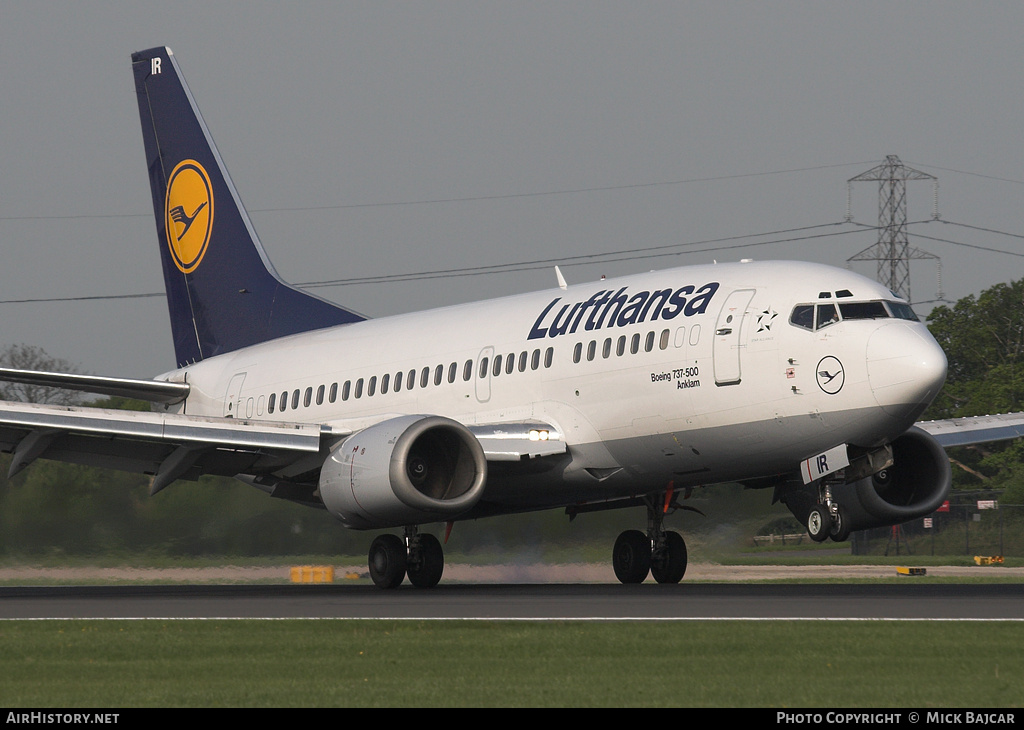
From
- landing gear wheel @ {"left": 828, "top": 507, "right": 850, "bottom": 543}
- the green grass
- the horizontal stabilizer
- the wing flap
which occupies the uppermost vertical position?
the horizontal stabilizer

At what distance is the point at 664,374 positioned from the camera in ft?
76.9

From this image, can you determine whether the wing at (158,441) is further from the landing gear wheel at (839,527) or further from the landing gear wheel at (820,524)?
the landing gear wheel at (839,527)

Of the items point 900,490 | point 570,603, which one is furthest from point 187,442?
point 900,490

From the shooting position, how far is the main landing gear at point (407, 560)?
86.0 ft

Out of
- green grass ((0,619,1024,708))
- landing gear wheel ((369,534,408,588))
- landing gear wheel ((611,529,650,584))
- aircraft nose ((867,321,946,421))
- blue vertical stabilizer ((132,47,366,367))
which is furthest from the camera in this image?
blue vertical stabilizer ((132,47,366,367))

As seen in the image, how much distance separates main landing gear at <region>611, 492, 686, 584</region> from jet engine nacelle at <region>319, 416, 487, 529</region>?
4.65 meters

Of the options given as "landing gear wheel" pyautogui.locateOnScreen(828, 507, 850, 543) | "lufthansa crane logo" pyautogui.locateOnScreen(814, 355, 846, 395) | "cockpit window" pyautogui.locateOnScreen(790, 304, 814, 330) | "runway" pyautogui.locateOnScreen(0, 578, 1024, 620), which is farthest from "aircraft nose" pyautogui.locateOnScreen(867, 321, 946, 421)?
"runway" pyautogui.locateOnScreen(0, 578, 1024, 620)

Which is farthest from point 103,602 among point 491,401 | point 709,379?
point 709,379

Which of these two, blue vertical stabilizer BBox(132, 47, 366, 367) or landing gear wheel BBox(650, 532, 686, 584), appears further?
blue vertical stabilizer BBox(132, 47, 366, 367)

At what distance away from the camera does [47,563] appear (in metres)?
30.2

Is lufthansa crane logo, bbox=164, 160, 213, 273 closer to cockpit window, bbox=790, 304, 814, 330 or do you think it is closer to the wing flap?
the wing flap

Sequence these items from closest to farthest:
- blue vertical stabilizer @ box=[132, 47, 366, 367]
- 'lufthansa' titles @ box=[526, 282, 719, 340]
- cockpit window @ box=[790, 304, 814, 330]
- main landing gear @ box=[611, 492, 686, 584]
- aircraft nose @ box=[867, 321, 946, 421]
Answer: aircraft nose @ box=[867, 321, 946, 421] < cockpit window @ box=[790, 304, 814, 330] < 'lufthansa' titles @ box=[526, 282, 719, 340] < main landing gear @ box=[611, 492, 686, 584] < blue vertical stabilizer @ box=[132, 47, 366, 367]

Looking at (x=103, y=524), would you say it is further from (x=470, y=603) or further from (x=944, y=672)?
(x=944, y=672)

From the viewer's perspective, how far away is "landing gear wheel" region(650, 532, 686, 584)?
27.6 m
